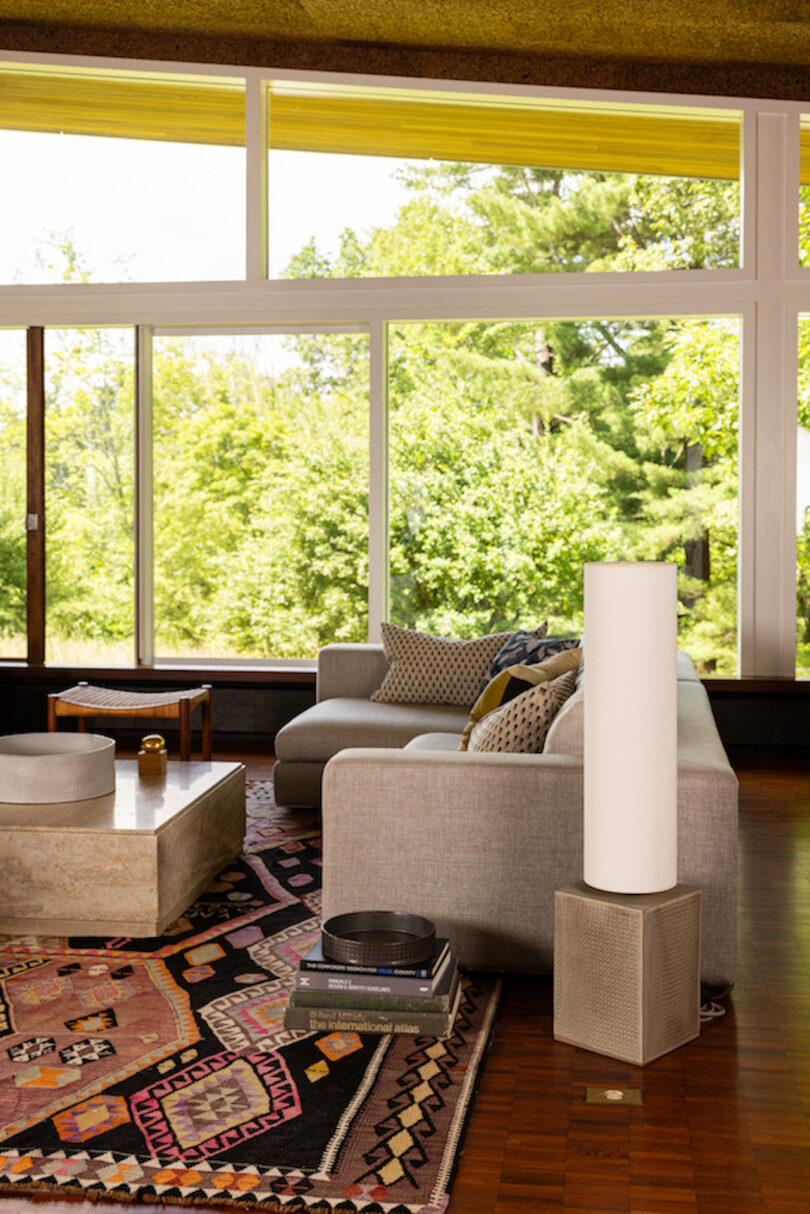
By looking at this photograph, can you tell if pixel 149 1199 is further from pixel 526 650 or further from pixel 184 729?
pixel 184 729

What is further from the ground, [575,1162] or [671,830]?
[671,830]

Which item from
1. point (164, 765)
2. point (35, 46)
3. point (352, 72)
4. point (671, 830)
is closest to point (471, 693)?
point (164, 765)

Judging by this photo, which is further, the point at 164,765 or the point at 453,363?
the point at 453,363

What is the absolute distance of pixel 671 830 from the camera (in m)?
2.88

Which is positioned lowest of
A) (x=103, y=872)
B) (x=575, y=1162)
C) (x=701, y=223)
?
(x=575, y=1162)

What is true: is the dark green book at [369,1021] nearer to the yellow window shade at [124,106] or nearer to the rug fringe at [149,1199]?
the rug fringe at [149,1199]

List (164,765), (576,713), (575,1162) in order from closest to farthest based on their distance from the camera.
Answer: (575,1162)
(576,713)
(164,765)

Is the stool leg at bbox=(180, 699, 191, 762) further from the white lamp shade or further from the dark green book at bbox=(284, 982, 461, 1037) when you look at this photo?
the white lamp shade

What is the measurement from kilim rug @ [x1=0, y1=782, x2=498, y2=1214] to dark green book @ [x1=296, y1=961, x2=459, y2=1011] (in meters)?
0.07

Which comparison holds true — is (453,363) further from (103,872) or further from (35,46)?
(103,872)

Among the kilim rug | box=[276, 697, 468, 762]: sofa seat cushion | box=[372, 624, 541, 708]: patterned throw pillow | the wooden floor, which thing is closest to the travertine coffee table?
the kilim rug

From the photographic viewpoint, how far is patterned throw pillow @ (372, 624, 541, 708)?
5.62m

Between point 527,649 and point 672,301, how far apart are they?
304 cm

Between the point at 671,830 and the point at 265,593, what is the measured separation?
186 inches
